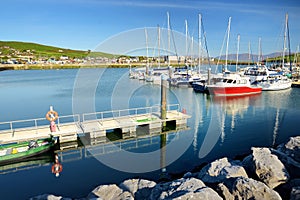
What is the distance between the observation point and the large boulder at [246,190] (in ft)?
22.7

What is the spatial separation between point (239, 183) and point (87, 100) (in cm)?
2895

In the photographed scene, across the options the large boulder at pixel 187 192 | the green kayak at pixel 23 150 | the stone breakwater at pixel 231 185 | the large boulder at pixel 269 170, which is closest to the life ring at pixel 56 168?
the green kayak at pixel 23 150

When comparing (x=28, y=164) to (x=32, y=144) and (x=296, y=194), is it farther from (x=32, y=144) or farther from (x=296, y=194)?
(x=296, y=194)

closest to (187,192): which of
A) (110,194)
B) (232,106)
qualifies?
(110,194)

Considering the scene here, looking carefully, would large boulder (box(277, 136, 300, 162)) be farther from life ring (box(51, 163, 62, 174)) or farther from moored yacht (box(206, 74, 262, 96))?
moored yacht (box(206, 74, 262, 96))

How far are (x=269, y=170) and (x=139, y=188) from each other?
5055 mm

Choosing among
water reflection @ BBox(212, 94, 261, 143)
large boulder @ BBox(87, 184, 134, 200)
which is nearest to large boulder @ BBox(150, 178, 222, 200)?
large boulder @ BBox(87, 184, 134, 200)

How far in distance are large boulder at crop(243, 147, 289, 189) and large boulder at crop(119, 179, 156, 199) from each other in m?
4.19

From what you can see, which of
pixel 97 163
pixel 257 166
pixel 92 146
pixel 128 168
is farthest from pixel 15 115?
pixel 257 166

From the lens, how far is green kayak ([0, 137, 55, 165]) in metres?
13.5

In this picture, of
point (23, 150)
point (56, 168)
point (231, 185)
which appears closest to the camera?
point (231, 185)

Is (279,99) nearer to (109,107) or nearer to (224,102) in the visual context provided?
(224,102)

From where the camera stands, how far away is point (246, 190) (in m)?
7.12

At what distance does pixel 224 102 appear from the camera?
104ft
